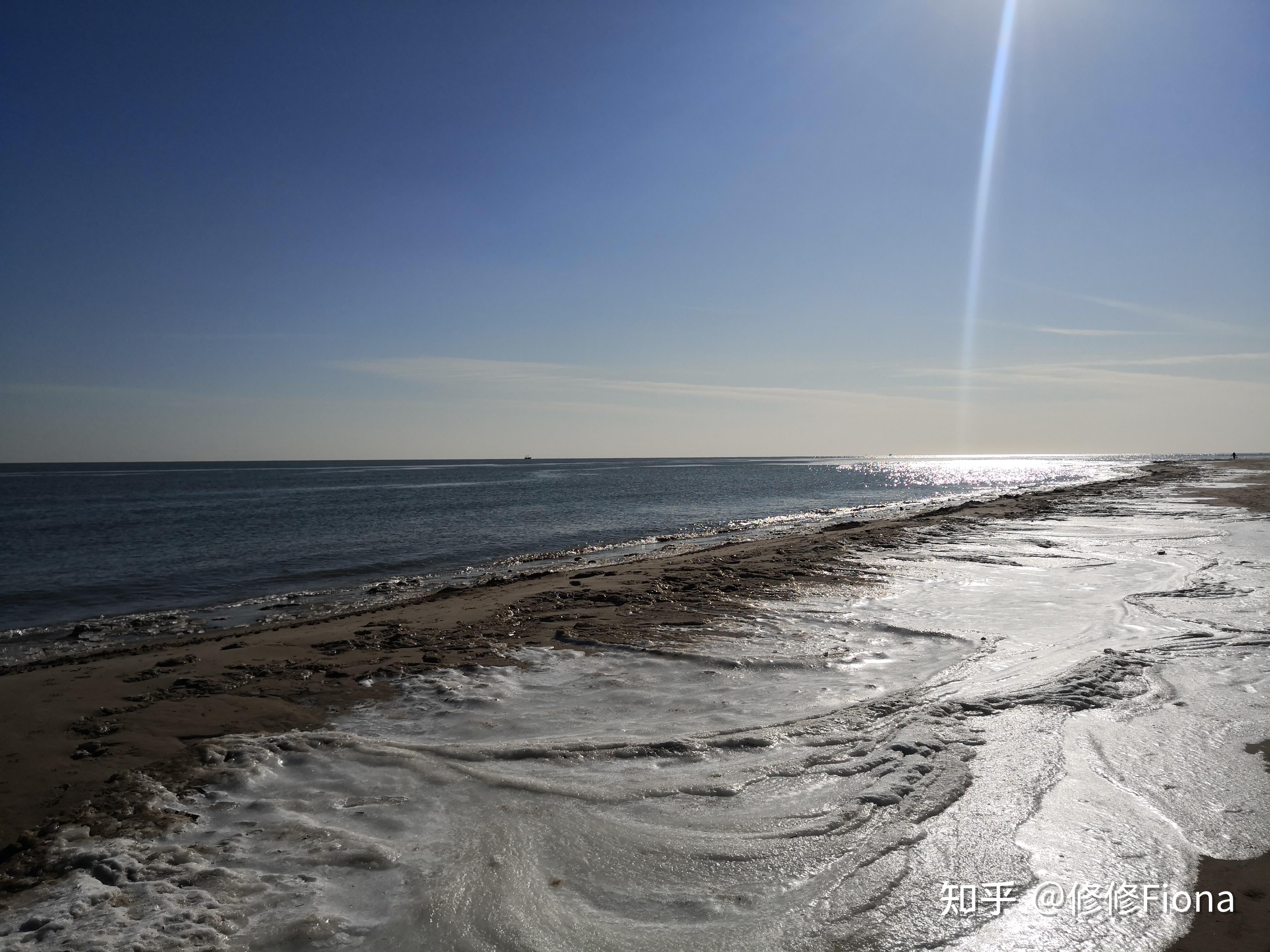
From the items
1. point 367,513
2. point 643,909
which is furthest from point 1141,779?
point 367,513

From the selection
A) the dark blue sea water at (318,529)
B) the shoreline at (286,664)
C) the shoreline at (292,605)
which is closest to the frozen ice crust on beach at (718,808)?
the shoreline at (286,664)

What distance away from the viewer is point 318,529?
104 ft

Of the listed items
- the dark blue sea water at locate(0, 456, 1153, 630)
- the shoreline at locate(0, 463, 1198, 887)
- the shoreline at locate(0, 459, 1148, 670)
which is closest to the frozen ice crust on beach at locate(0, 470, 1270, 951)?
the shoreline at locate(0, 463, 1198, 887)

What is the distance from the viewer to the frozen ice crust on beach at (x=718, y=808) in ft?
11.1

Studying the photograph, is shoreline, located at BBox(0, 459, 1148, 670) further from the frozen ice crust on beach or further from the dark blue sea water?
the frozen ice crust on beach

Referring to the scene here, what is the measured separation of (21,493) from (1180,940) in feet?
302

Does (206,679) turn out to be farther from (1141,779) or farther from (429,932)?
(1141,779)

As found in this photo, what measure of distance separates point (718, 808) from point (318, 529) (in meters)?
31.6

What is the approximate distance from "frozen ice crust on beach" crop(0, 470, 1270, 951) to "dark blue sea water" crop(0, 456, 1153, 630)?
1062cm

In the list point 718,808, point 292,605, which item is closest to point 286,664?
point 718,808

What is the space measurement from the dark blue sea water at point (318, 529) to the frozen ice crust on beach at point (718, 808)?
1062cm

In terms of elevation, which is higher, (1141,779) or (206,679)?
(1141,779)

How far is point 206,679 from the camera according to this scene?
24.8 feet

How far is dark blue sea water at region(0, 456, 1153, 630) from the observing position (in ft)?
57.7
